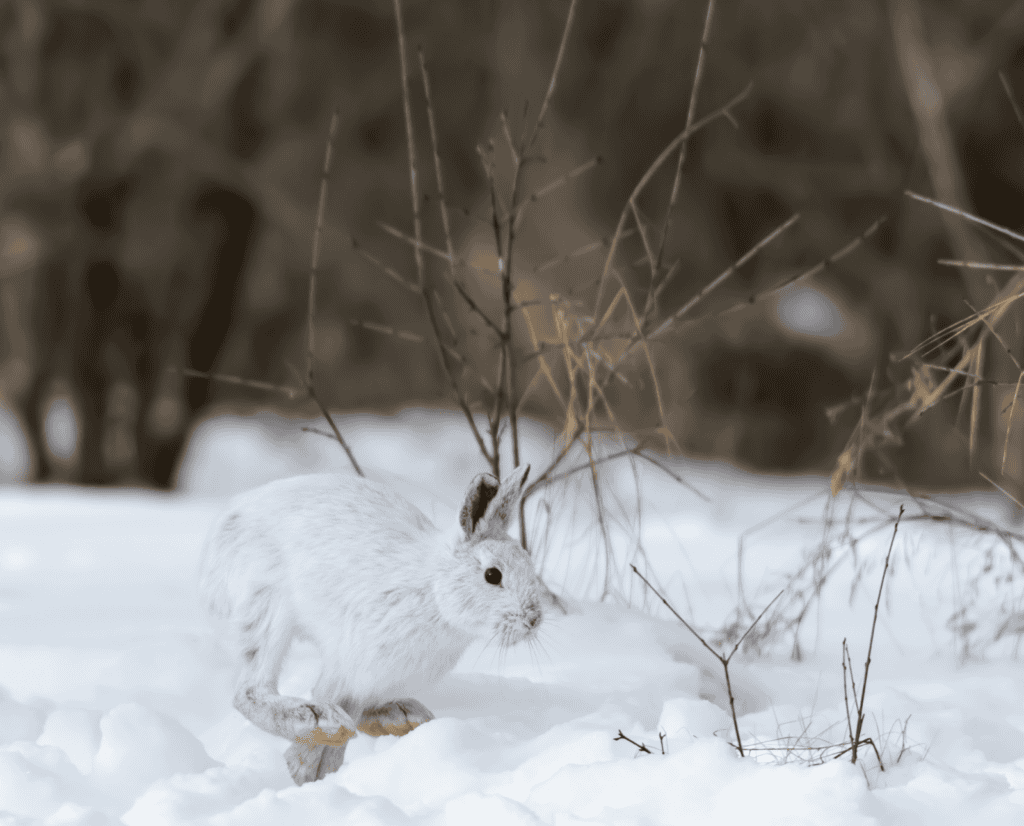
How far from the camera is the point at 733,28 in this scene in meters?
6.40

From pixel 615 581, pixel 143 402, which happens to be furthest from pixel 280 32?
pixel 615 581

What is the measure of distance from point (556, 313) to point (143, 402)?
4.62m

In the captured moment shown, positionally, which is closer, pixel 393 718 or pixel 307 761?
pixel 307 761

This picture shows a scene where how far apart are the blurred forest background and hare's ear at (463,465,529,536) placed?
4.23 meters

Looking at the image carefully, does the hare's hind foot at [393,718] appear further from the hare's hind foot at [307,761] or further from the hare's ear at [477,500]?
the hare's ear at [477,500]

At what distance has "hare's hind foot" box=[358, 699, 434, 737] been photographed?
200 centimetres

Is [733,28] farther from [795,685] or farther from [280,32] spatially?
[795,685]

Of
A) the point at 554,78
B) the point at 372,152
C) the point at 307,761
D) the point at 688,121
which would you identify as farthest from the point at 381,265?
the point at 372,152

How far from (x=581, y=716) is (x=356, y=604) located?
1.69 ft

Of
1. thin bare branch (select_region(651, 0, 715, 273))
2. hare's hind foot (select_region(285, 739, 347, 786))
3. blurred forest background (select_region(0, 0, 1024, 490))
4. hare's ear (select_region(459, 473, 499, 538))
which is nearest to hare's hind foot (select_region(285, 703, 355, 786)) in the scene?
hare's hind foot (select_region(285, 739, 347, 786))

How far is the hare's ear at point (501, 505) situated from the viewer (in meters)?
1.91

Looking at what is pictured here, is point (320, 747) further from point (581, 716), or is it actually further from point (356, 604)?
point (581, 716)

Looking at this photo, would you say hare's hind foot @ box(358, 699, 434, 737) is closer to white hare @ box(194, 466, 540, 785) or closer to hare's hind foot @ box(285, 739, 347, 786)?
white hare @ box(194, 466, 540, 785)

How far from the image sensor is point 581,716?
2.11 meters
